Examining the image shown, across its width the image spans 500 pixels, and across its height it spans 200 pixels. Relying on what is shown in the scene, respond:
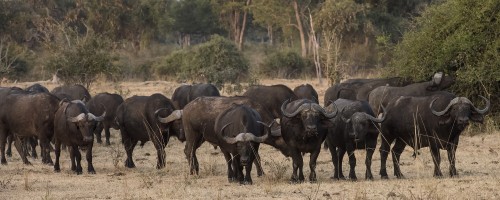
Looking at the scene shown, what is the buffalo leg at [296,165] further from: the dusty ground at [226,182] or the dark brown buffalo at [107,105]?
the dark brown buffalo at [107,105]

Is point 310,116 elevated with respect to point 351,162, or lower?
elevated

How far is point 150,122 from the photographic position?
1595 centimetres

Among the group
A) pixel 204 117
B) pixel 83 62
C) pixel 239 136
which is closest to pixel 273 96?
pixel 204 117

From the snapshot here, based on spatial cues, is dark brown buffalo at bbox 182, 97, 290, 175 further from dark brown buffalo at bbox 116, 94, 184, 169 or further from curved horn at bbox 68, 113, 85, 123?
curved horn at bbox 68, 113, 85, 123

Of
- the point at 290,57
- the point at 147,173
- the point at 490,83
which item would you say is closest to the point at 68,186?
the point at 147,173

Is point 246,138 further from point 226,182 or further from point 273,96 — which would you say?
point 273,96

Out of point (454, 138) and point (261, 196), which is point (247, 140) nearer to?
point (261, 196)

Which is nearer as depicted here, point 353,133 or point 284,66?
point 353,133

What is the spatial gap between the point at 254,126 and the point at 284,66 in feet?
113

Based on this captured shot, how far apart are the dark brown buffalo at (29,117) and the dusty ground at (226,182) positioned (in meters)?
0.53

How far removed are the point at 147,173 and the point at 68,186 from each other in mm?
1896

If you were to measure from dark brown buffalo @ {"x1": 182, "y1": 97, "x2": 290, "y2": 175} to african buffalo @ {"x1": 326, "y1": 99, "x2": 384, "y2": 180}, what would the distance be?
2.92 feet

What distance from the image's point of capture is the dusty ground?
1167cm

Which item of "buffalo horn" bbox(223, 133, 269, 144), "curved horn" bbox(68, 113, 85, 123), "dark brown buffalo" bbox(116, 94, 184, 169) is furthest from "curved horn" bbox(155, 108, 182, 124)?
"buffalo horn" bbox(223, 133, 269, 144)
